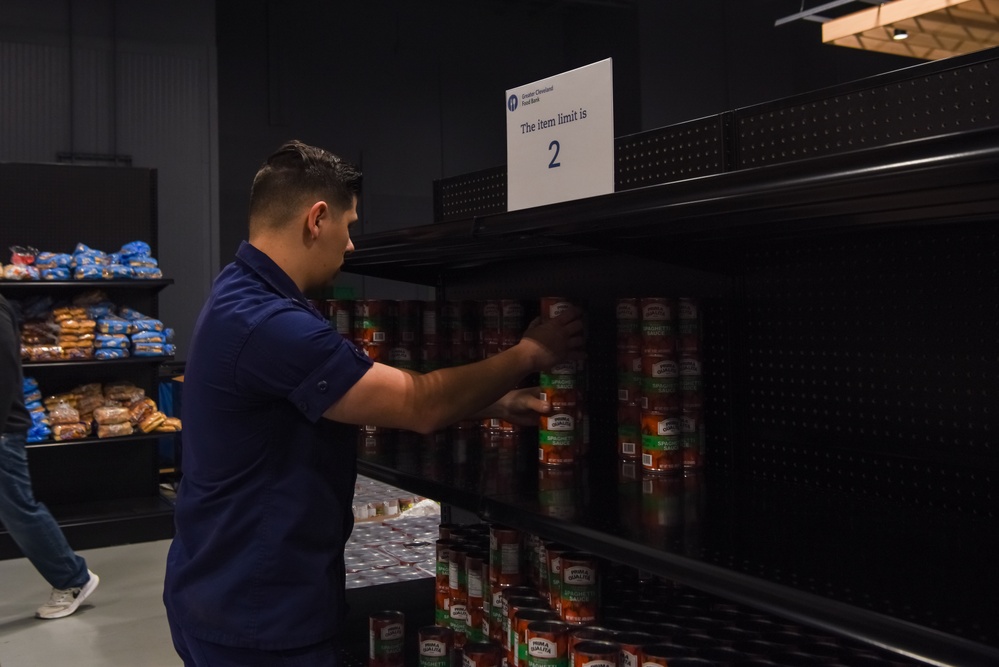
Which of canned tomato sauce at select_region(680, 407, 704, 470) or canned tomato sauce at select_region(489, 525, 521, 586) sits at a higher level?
canned tomato sauce at select_region(680, 407, 704, 470)

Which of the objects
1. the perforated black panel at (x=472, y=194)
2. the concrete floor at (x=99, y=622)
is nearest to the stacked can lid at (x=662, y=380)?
the perforated black panel at (x=472, y=194)

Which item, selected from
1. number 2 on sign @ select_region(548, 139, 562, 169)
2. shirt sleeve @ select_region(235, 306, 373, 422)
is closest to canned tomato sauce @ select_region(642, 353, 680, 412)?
→ number 2 on sign @ select_region(548, 139, 562, 169)

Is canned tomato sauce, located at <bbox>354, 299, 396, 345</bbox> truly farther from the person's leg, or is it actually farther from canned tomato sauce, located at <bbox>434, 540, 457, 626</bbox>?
the person's leg

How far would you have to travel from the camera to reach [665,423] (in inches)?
69.5

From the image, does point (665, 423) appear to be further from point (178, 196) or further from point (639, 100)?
point (639, 100)

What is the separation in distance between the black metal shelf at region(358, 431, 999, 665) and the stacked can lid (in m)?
0.06

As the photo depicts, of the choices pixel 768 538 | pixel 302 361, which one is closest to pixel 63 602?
pixel 302 361

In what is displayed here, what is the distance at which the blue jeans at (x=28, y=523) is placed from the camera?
445cm

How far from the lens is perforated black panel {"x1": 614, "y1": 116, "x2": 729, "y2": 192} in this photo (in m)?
2.07

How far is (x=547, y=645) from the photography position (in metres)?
1.62

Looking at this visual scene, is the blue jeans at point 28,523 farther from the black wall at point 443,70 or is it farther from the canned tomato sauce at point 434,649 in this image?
the black wall at point 443,70

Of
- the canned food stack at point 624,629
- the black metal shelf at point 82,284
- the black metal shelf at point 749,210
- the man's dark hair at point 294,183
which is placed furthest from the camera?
the black metal shelf at point 82,284

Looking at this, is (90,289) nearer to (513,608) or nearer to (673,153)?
(673,153)

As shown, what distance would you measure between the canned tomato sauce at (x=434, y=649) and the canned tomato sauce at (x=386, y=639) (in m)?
0.13
